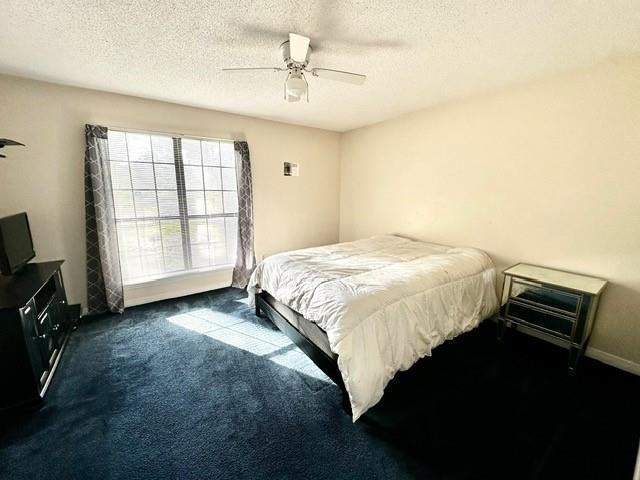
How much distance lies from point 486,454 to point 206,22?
287 centimetres

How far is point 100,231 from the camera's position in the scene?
2.74m

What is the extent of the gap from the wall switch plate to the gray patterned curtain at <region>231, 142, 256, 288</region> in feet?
2.00

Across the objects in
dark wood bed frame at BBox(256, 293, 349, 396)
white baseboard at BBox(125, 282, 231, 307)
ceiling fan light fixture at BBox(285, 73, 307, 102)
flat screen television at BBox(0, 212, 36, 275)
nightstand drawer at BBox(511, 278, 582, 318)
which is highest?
ceiling fan light fixture at BBox(285, 73, 307, 102)

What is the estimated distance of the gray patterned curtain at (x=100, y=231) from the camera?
8.76 feet

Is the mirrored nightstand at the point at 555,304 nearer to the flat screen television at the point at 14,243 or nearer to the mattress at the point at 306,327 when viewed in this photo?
the mattress at the point at 306,327

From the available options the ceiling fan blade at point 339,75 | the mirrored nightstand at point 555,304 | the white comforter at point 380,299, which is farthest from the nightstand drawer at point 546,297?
the ceiling fan blade at point 339,75

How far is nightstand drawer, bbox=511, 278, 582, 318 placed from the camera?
202 centimetres

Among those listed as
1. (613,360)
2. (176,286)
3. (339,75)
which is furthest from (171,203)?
(613,360)

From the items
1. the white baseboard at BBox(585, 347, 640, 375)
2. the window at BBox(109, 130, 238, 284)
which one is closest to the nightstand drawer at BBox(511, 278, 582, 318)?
the white baseboard at BBox(585, 347, 640, 375)

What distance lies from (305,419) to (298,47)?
2.32m

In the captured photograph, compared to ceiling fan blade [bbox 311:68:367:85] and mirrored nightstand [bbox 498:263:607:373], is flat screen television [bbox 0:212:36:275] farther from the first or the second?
mirrored nightstand [bbox 498:263:607:373]

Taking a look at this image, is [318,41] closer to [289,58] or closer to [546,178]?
[289,58]

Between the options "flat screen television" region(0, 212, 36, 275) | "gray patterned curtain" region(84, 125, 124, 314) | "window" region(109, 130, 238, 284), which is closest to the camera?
"flat screen television" region(0, 212, 36, 275)

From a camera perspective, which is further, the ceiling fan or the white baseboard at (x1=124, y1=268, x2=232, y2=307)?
the white baseboard at (x1=124, y1=268, x2=232, y2=307)
